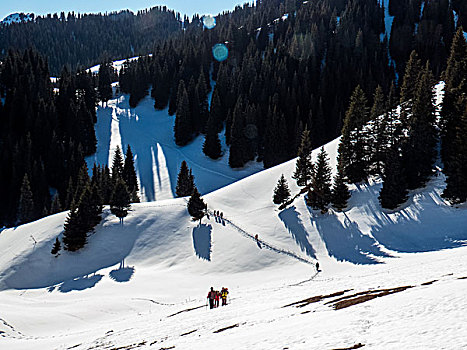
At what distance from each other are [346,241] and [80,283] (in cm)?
2867

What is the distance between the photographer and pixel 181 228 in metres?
47.1

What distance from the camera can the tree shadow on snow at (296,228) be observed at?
3793 cm

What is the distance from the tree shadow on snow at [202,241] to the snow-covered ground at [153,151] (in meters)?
28.9

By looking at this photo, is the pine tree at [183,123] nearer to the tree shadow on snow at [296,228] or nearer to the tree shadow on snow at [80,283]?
the tree shadow on snow at [296,228]

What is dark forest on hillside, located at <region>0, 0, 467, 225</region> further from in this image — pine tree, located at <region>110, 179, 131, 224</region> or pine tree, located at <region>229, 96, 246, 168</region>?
Answer: pine tree, located at <region>110, 179, 131, 224</region>

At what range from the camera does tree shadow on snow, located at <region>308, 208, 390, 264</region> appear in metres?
33.3

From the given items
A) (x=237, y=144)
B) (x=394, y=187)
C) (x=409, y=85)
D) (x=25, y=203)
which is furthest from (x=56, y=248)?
(x=409, y=85)

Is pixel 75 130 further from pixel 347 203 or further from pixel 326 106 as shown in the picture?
pixel 347 203

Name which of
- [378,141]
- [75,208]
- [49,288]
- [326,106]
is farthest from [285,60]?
[49,288]

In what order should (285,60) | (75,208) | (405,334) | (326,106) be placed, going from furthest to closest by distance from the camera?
(285,60) < (326,106) < (75,208) < (405,334)

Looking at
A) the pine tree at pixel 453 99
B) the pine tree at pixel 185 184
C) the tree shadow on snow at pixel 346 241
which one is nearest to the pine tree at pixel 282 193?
the tree shadow on snow at pixel 346 241

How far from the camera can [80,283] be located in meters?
38.8

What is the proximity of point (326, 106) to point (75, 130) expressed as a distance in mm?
65427

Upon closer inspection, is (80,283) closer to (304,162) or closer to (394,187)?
(304,162)
